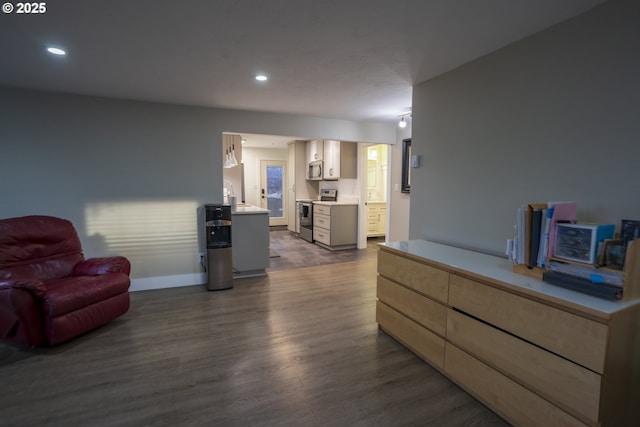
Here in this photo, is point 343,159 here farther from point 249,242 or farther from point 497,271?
point 497,271

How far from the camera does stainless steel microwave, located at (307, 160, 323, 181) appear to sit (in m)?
7.06

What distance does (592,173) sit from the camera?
1779mm

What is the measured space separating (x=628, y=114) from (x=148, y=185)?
4.47 metres

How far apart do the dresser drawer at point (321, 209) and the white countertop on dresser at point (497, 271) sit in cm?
325

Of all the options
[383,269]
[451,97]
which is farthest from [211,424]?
[451,97]

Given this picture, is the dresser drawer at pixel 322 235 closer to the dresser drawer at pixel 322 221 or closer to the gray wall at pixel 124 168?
the dresser drawer at pixel 322 221

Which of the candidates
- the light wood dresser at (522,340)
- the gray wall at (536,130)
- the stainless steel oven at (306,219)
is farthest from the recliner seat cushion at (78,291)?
the stainless steel oven at (306,219)

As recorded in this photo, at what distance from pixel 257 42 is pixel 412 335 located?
2532 mm

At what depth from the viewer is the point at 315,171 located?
7316mm

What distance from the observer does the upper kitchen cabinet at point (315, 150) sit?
6970 millimetres

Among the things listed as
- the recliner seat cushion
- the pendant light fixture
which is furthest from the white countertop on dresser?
the recliner seat cushion

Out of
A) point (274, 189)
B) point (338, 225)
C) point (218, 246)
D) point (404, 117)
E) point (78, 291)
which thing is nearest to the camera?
point (78, 291)

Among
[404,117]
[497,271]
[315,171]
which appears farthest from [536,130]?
[315,171]

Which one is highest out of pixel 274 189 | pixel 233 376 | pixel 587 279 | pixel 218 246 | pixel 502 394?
pixel 274 189
